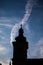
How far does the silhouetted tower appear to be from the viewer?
131 feet

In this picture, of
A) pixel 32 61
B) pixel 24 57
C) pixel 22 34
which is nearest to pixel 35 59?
pixel 32 61

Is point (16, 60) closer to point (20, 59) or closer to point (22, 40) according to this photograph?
point (20, 59)

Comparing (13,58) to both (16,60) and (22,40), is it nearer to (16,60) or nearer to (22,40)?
(16,60)

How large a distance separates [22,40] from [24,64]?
16.8 feet

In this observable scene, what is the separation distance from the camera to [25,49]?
40375 millimetres

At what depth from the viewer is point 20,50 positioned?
131ft

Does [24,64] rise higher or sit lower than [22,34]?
lower

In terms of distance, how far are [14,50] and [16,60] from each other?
2.17m

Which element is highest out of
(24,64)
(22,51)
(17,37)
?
(17,37)

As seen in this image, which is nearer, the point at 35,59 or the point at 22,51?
the point at 22,51

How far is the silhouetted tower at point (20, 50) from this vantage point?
3988 cm

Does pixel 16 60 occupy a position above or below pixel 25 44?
below

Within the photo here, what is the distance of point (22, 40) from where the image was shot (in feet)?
132

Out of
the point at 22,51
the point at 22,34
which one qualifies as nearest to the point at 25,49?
the point at 22,51
